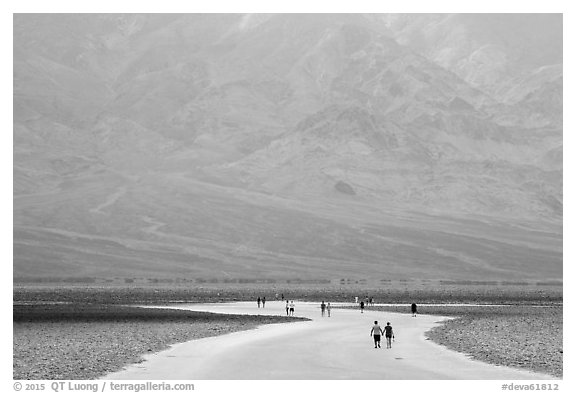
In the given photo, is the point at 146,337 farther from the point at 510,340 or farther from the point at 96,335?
the point at 510,340

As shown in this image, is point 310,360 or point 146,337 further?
point 146,337

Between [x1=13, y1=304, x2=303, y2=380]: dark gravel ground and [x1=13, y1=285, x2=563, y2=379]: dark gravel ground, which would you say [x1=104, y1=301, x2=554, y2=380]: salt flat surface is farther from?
[x1=13, y1=304, x2=303, y2=380]: dark gravel ground

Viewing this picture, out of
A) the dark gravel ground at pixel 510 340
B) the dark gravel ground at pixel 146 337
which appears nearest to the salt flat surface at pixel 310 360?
the dark gravel ground at pixel 510 340

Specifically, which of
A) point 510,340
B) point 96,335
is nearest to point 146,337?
point 96,335

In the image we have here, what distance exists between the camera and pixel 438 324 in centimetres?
7794

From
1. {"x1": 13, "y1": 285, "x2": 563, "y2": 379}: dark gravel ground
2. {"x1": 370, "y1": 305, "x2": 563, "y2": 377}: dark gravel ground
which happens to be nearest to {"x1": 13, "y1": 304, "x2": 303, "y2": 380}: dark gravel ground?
{"x1": 13, "y1": 285, "x2": 563, "y2": 379}: dark gravel ground

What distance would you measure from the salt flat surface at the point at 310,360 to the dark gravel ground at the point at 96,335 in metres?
1.86

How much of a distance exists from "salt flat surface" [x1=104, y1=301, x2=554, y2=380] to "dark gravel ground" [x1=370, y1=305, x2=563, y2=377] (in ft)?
4.00

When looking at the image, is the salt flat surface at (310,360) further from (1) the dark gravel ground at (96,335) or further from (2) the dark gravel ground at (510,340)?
(1) the dark gravel ground at (96,335)

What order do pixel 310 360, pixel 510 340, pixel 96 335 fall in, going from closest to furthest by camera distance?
1. pixel 310 360
2. pixel 510 340
3. pixel 96 335

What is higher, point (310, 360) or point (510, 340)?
point (510, 340)

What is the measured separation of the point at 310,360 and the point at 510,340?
18.5 metres

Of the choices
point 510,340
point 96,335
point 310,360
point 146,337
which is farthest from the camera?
point 96,335

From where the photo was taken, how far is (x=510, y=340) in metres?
59.6
